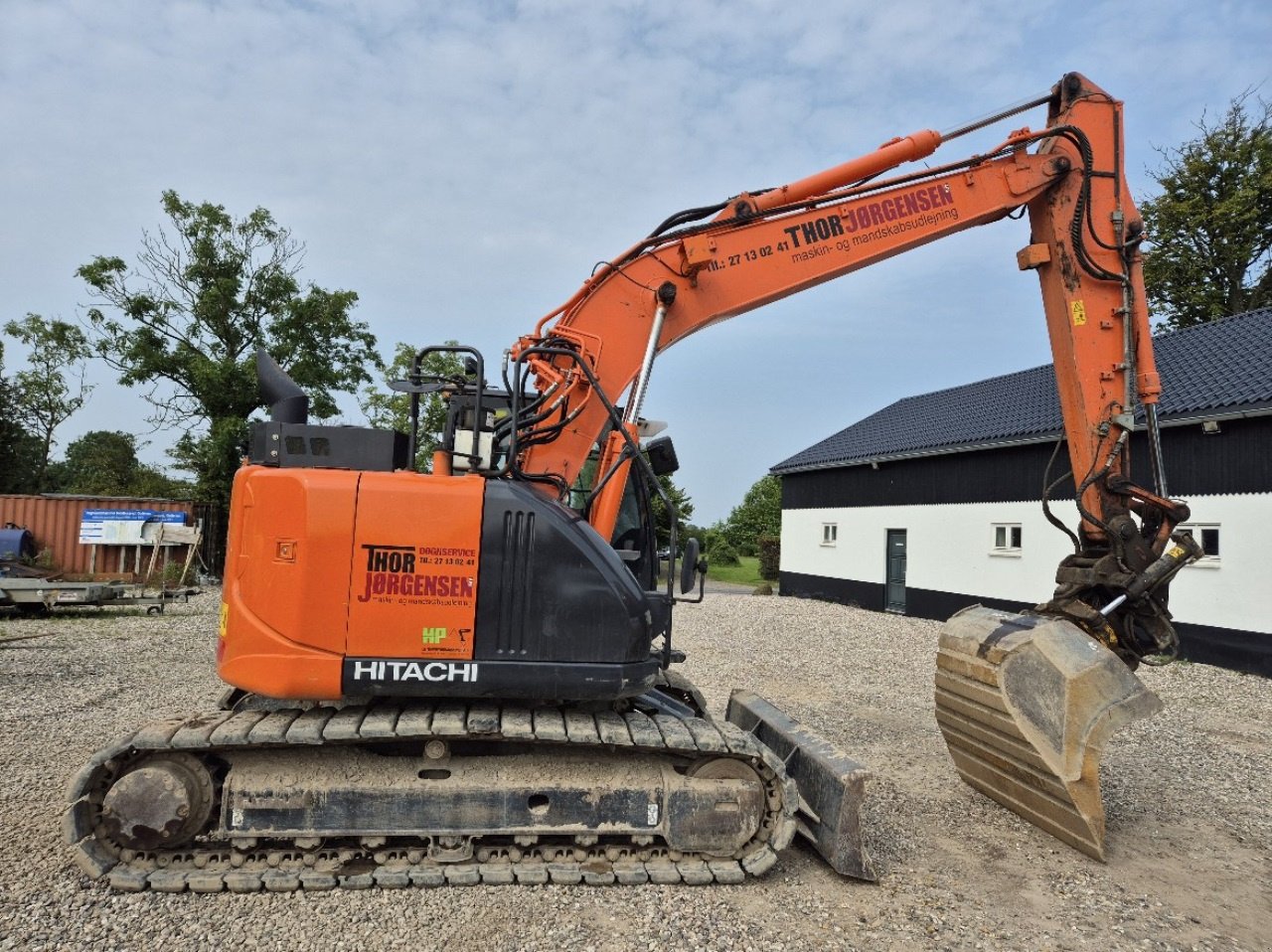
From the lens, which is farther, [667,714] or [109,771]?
[667,714]

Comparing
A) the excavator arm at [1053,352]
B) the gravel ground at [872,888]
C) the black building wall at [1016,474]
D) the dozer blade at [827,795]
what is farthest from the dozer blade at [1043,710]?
the black building wall at [1016,474]

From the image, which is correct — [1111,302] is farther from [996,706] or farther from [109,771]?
[109,771]

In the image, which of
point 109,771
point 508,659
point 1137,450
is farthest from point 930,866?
point 1137,450

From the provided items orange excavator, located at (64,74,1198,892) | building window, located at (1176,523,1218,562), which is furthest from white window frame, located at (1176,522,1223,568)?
orange excavator, located at (64,74,1198,892)

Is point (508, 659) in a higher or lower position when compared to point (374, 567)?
lower

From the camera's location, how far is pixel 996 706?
4996 millimetres

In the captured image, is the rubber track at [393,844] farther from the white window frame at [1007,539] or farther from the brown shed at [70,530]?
the brown shed at [70,530]

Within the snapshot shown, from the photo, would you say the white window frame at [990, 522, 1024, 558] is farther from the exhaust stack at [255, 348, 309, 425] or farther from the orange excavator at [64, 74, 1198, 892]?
the exhaust stack at [255, 348, 309, 425]

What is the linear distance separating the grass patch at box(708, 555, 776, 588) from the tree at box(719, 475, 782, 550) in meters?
1.25

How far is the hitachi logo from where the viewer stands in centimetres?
412

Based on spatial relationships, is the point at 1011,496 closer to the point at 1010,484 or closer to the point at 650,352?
the point at 1010,484

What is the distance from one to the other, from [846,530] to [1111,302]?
15.5 m

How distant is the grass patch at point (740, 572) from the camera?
109 ft

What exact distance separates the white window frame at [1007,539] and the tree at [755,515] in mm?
26993
